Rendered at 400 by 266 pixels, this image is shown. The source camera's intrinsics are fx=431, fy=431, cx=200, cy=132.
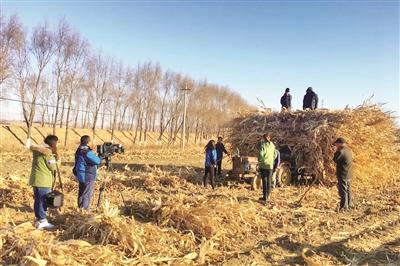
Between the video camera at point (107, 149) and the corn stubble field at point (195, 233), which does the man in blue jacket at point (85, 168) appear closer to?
the video camera at point (107, 149)

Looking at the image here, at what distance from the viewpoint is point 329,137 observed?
1367cm

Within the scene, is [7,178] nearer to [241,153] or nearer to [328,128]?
[241,153]

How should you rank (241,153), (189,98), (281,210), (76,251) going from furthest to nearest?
1. (189,98)
2. (241,153)
3. (281,210)
4. (76,251)

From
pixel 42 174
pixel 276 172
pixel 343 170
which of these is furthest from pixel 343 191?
pixel 42 174

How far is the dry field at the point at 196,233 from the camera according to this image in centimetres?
573

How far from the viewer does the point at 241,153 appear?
15852mm

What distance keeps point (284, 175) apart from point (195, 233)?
761 cm

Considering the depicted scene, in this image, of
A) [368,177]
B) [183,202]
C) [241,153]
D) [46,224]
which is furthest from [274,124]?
[46,224]

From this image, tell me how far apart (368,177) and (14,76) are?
83.2ft

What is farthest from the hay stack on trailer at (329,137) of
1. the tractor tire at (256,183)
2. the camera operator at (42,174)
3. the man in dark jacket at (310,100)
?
the camera operator at (42,174)

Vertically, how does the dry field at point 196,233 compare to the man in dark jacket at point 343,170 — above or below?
below

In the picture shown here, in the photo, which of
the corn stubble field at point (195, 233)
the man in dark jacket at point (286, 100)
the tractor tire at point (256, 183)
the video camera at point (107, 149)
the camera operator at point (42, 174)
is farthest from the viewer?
the man in dark jacket at point (286, 100)

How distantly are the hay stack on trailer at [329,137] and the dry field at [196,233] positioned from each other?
11.0ft

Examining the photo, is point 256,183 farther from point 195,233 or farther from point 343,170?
point 195,233
